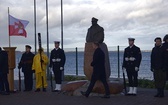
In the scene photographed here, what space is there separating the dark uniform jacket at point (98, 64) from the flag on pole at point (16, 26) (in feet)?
19.7

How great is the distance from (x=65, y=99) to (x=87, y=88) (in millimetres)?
1223

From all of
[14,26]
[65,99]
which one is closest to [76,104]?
[65,99]

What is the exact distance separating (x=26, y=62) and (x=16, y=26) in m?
2.56

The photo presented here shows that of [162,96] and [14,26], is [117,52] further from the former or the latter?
[162,96]

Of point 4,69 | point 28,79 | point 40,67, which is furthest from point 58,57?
point 4,69

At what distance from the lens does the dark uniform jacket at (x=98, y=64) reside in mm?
15617

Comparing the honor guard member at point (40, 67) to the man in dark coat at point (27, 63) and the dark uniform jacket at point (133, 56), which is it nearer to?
the man in dark coat at point (27, 63)

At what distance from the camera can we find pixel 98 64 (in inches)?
616

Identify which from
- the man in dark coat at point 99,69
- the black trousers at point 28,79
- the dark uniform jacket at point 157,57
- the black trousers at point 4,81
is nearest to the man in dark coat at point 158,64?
the dark uniform jacket at point 157,57

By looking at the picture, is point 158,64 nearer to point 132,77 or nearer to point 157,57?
point 157,57

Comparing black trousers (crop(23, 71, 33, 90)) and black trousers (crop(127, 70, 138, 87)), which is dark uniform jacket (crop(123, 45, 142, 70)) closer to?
black trousers (crop(127, 70, 138, 87))

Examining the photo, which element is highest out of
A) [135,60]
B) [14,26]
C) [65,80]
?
[14,26]

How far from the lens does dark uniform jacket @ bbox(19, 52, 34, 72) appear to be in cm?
1869

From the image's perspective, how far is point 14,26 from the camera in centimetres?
2055
